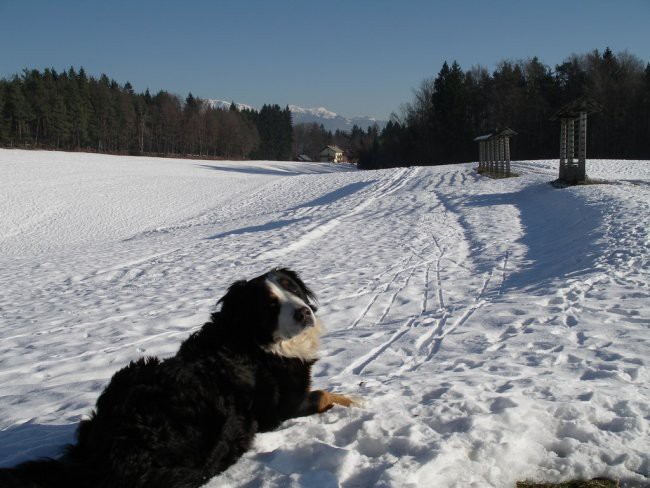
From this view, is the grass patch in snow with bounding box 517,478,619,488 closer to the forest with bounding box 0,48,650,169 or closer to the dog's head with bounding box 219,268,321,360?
the dog's head with bounding box 219,268,321,360

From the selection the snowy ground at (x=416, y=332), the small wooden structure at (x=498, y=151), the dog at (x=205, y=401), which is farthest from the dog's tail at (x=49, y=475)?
the small wooden structure at (x=498, y=151)

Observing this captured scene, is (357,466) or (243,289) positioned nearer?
(357,466)

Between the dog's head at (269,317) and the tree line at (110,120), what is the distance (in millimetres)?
79617

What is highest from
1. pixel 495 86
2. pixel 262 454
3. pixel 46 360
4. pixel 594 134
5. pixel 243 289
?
pixel 495 86

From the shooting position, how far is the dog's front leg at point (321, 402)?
3.46 meters

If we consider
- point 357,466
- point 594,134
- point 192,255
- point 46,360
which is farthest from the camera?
point 594,134

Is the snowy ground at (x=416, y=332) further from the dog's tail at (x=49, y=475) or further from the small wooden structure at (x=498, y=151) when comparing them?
the small wooden structure at (x=498, y=151)

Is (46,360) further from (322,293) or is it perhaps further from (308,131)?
(308,131)

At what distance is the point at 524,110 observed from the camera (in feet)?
208

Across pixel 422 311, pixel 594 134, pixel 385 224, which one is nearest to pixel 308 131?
pixel 594 134

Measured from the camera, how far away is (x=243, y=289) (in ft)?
11.4

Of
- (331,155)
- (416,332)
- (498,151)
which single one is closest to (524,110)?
(498,151)

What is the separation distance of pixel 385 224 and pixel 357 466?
14787 mm

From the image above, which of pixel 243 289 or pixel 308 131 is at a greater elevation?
pixel 308 131
